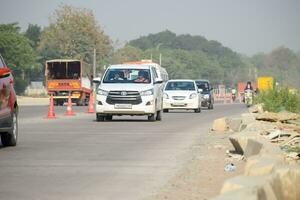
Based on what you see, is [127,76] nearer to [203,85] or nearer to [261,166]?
[261,166]

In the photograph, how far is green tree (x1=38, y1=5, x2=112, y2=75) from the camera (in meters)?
104

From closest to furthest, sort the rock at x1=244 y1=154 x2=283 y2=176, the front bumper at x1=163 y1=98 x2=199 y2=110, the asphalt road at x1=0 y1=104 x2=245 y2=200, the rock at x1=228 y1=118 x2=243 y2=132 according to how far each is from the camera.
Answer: the rock at x1=244 y1=154 x2=283 y2=176
the asphalt road at x1=0 y1=104 x2=245 y2=200
the rock at x1=228 y1=118 x2=243 y2=132
the front bumper at x1=163 y1=98 x2=199 y2=110

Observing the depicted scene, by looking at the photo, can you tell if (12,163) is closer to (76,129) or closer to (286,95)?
(76,129)

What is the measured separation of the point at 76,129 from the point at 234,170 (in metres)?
12.0

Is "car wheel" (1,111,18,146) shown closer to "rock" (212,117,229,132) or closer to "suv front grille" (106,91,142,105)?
"rock" (212,117,229,132)

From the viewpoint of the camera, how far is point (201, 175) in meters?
11.4

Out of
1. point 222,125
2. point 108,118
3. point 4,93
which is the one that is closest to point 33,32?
point 108,118

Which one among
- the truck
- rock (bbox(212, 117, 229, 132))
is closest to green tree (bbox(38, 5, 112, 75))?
the truck

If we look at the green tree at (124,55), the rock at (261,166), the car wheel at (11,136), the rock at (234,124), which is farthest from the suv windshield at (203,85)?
the green tree at (124,55)

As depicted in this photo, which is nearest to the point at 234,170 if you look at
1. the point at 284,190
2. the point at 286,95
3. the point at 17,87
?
the point at 284,190

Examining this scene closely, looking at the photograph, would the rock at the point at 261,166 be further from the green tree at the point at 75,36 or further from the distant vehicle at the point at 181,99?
the green tree at the point at 75,36

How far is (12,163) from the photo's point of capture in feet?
43.1

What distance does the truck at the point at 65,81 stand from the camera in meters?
60.7

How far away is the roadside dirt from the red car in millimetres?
3348
